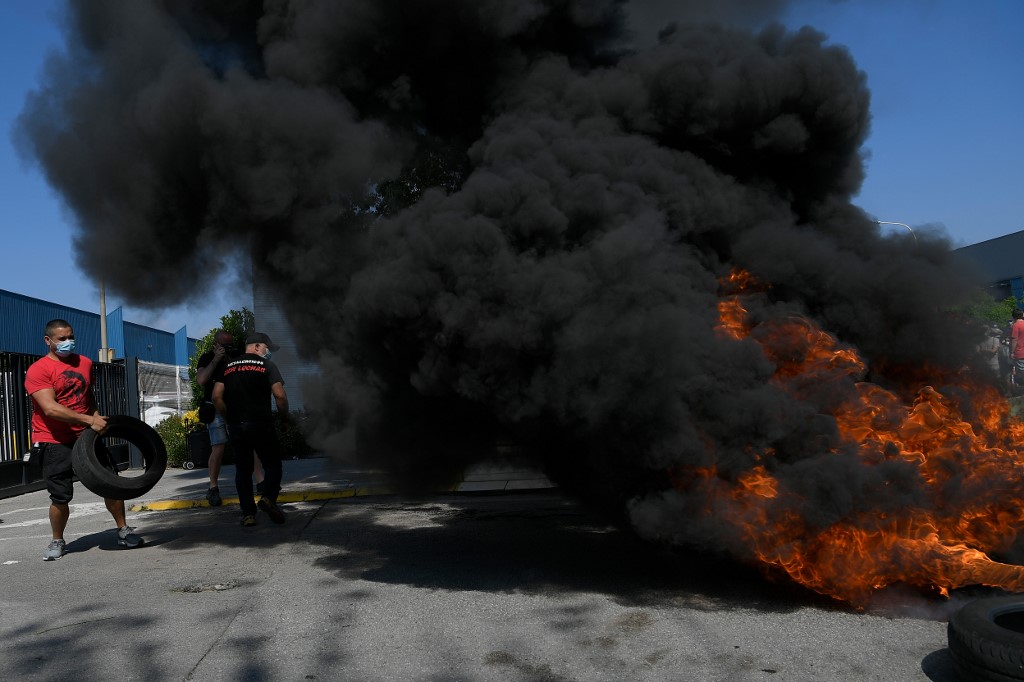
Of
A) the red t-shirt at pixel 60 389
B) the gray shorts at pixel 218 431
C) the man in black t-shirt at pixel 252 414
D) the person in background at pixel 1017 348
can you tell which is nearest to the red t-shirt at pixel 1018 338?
the person in background at pixel 1017 348

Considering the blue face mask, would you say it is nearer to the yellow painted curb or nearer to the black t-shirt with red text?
the black t-shirt with red text

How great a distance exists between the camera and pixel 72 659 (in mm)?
4590

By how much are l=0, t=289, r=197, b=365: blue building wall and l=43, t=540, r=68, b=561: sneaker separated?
685 inches

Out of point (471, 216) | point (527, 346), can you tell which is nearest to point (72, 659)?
point (527, 346)

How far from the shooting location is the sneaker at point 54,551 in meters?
7.24

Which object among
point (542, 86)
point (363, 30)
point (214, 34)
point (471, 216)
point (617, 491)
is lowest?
point (617, 491)

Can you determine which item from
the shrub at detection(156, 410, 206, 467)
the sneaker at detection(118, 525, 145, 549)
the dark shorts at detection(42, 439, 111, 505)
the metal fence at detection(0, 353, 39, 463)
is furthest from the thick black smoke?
the shrub at detection(156, 410, 206, 467)

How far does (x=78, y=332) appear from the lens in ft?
95.7

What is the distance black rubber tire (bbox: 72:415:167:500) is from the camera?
6.89m

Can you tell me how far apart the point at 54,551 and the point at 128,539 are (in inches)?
24.0

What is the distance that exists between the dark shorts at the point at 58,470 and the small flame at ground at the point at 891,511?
5315mm

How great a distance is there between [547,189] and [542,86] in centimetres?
165

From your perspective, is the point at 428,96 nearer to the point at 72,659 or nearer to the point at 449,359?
the point at 449,359

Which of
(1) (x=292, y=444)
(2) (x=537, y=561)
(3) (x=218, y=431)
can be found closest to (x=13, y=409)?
(1) (x=292, y=444)
